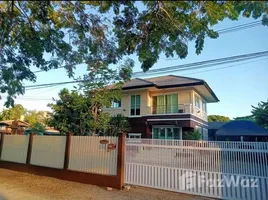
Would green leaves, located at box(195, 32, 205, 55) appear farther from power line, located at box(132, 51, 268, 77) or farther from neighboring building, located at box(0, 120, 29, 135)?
neighboring building, located at box(0, 120, 29, 135)

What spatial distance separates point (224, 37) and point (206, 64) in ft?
15.7

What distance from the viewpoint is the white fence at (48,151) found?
370 inches

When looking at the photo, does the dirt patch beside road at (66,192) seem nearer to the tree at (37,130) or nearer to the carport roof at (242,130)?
the tree at (37,130)

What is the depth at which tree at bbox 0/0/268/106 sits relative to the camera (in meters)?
3.08

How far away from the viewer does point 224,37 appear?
6.52 metres

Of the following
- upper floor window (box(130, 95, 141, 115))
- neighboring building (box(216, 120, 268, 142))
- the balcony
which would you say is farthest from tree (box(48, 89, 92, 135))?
neighboring building (box(216, 120, 268, 142))

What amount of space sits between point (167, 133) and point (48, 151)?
35.2 feet

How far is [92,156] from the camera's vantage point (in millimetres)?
8438

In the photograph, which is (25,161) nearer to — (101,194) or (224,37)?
(101,194)

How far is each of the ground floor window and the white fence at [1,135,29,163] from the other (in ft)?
35.2

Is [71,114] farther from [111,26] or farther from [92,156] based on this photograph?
[111,26]

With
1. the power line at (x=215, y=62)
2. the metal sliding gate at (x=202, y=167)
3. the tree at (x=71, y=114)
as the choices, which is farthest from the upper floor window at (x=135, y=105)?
the metal sliding gate at (x=202, y=167)

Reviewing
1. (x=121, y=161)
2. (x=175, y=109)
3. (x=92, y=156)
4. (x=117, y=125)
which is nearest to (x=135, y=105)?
(x=117, y=125)

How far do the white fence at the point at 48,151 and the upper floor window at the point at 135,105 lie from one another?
10257 mm
